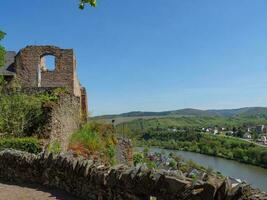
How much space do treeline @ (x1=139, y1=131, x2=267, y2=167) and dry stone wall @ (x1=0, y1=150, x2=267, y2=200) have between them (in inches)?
3399

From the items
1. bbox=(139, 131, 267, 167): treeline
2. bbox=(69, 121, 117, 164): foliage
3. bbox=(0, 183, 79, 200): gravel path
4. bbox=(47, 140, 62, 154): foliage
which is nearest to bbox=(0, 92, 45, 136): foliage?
bbox=(47, 140, 62, 154): foliage

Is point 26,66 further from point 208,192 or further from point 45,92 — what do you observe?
point 208,192

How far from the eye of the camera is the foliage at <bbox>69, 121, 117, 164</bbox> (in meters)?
16.7

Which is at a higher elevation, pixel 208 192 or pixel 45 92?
pixel 45 92

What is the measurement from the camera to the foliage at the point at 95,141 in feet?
54.9

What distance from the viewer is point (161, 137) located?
163750 millimetres

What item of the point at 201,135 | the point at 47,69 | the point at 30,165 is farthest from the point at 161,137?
the point at 30,165

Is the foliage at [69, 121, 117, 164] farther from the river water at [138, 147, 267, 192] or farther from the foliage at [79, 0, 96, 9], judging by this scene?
the river water at [138, 147, 267, 192]

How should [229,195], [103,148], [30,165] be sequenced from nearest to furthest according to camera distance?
[229,195]
[30,165]
[103,148]

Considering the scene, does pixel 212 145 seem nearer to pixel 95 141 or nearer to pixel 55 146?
pixel 95 141

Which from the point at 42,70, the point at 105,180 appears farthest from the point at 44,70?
the point at 105,180

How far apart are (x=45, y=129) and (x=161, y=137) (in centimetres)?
15032

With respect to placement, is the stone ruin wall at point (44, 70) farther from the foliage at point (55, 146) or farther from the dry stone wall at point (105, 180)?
the dry stone wall at point (105, 180)

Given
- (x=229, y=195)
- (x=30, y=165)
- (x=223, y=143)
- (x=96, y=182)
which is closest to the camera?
(x=229, y=195)
